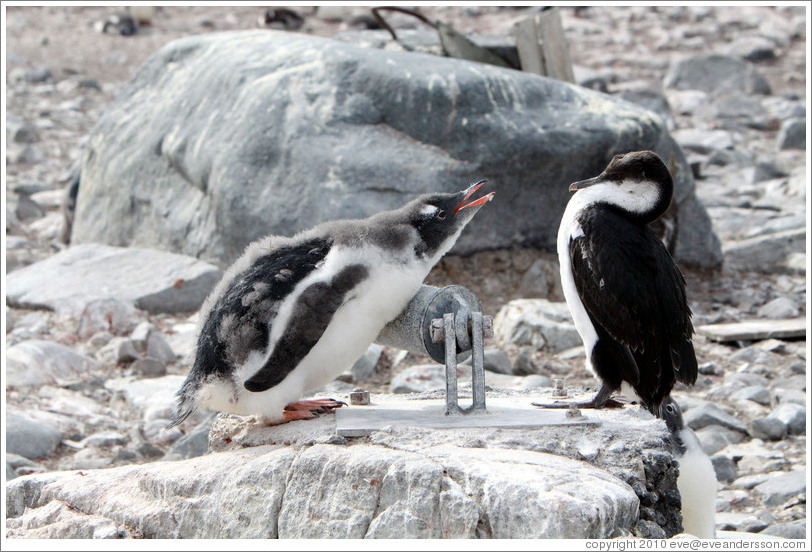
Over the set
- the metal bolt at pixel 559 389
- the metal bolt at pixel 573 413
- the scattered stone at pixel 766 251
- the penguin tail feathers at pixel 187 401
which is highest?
the penguin tail feathers at pixel 187 401

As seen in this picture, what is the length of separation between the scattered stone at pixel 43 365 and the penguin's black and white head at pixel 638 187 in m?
3.45

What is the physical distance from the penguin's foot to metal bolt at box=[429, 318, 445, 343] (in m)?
0.47

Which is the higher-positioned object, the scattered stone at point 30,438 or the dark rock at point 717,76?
the dark rock at point 717,76

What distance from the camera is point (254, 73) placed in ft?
25.9

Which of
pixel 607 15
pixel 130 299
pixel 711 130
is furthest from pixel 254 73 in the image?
pixel 607 15

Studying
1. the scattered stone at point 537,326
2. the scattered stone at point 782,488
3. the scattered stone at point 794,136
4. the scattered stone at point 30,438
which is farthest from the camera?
the scattered stone at point 794,136

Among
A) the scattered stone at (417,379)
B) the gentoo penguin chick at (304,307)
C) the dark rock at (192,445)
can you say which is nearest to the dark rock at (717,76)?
the scattered stone at (417,379)

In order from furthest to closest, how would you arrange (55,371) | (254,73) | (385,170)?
(254,73)
(385,170)
(55,371)

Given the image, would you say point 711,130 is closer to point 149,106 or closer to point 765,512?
point 149,106

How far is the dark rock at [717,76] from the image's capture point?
42.3 ft

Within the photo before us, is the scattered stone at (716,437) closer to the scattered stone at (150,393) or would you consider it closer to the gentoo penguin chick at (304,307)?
the gentoo penguin chick at (304,307)

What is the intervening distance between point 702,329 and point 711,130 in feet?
16.7

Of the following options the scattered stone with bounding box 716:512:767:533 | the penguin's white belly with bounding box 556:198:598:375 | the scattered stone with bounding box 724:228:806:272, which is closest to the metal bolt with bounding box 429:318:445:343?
the penguin's white belly with bounding box 556:198:598:375

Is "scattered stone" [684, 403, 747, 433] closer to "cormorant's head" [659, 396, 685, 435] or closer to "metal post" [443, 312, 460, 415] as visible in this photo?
"cormorant's head" [659, 396, 685, 435]
